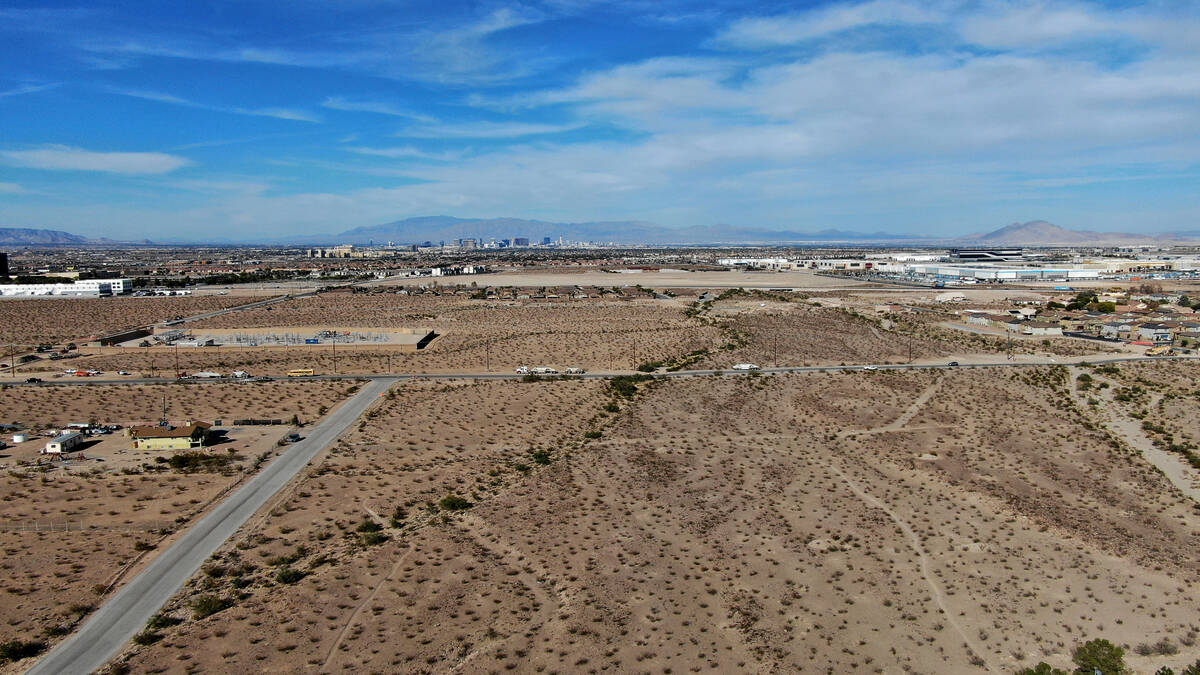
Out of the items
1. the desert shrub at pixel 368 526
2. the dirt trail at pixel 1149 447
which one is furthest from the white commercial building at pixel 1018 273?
the desert shrub at pixel 368 526

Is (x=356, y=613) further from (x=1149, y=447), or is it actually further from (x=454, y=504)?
(x=1149, y=447)

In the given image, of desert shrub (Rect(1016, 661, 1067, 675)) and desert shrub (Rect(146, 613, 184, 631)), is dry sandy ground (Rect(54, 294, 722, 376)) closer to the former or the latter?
desert shrub (Rect(146, 613, 184, 631))

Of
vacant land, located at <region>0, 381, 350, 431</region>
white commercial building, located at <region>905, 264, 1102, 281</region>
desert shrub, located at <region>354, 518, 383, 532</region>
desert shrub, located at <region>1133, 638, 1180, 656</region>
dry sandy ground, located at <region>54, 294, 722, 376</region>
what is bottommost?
desert shrub, located at <region>1133, 638, 1180, 656</region>

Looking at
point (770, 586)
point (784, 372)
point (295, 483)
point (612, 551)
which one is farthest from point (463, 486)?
point (784, 372)

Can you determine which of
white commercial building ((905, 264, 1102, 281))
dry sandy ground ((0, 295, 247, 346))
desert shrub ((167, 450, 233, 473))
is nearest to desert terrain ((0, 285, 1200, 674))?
desert shrub ((167, 450, 233, 473))

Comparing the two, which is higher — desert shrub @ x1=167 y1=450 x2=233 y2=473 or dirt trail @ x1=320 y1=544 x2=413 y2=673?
desert shrub @ x1=167 y1=450 x2=233 y2=473

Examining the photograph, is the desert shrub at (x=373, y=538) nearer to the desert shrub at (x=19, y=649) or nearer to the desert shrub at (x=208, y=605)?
the desert shrub at (x=208, y=605)
